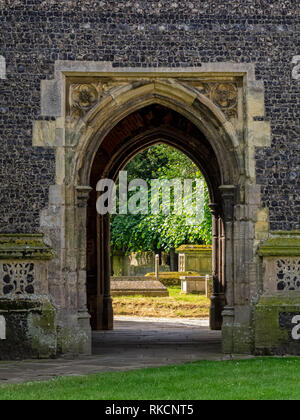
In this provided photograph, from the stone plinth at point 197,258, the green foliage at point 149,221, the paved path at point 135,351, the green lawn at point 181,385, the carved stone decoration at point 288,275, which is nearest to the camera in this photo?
the green lawn at point 181,385

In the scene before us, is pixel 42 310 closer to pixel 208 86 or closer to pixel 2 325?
pixel 2 325

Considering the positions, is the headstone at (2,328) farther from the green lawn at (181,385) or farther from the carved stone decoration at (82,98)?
the carved stone decoration at (82,98)

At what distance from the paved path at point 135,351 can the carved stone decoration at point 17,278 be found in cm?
107

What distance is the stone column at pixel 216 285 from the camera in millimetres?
15641

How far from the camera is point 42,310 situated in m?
10.9

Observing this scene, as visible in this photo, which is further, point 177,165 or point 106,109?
point 177,165

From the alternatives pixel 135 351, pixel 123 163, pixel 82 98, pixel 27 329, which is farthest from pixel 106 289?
pixel 82 98

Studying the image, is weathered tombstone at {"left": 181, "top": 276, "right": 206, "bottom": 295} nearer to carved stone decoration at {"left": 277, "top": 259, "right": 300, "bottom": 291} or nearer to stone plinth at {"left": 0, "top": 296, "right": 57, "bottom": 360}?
carved stone decoration at {"left": 277, "top": 259, "right": 300, "bottom": 291}

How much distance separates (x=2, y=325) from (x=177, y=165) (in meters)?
17.3

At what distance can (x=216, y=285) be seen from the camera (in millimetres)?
16031

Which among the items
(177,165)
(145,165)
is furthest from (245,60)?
(145,165)

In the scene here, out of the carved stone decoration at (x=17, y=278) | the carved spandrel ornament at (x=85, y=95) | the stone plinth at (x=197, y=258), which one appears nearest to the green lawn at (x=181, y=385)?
the carved stone decoration at (x=17, y=278)

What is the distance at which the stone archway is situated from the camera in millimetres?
11219

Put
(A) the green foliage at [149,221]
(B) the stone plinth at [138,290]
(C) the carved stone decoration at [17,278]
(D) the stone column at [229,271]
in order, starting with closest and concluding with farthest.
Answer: (C) the carved stone decoration at [17,278]
(D) the stone column at [229,271]
(B) the stone plinth at [138,290]
(A) the green foliage at [149,221]
